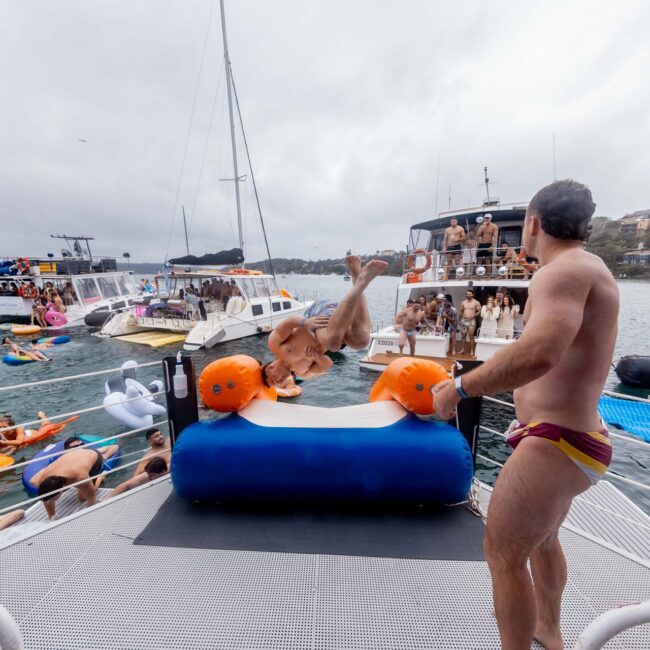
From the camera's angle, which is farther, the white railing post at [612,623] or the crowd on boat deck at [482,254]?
the crowd on boat deck at [482,254]

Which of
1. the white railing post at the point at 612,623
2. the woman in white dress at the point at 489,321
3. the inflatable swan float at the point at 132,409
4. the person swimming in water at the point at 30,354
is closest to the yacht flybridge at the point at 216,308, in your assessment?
the person swimming in water at the point at 30,354

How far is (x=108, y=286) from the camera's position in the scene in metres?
23.1

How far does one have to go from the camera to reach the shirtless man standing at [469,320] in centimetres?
1027

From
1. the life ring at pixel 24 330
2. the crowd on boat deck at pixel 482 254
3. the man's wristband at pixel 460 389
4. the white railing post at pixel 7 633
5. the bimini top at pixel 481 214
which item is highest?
the bimini top at pixel 481 214

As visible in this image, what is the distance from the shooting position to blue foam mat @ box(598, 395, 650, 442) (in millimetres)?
7512

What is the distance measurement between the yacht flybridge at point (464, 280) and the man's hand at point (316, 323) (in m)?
5.81

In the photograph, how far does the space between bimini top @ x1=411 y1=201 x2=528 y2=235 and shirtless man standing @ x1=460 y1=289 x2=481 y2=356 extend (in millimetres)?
4394

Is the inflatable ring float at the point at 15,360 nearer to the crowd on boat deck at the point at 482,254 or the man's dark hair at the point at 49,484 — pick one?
the man's dark hair at the point at 49,484

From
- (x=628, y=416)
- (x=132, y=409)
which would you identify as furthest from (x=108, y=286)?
(x=628, y=416)

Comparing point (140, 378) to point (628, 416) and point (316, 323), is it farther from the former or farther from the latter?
point (628, 416)

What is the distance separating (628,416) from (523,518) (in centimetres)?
957

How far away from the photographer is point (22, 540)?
2.37 metres

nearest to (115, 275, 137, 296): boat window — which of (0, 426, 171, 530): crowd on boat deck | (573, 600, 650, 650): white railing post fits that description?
(0, 426, 171, 530): crowd on boat deck

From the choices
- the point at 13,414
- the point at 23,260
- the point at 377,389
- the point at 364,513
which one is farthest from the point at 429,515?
the point at 23,260
